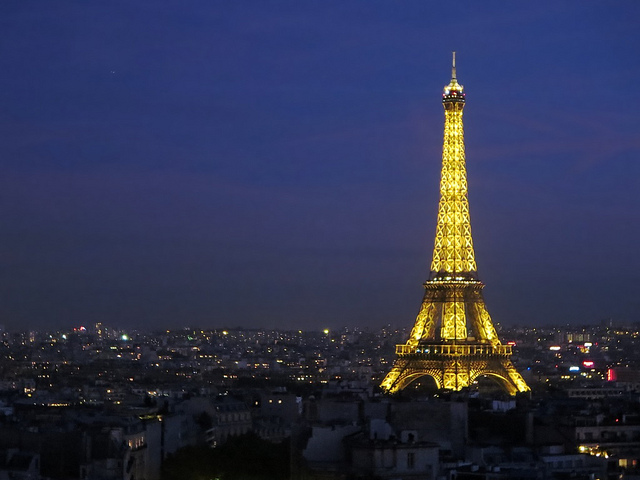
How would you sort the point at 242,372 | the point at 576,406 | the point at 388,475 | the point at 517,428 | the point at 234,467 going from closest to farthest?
the point at 388,475 → the point at 234,467 → the point at 517,428 → the point at 576,406 → the point at 242,372

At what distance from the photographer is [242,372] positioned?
543 ft

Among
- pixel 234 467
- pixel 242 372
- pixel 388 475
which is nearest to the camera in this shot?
pixel 388 475

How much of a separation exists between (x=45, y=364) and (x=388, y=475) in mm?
134204

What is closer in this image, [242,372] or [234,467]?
[234,467]

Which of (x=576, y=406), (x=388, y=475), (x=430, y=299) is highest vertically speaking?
(x=430, y=299)

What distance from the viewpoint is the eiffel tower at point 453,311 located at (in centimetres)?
9269

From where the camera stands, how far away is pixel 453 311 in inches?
3698

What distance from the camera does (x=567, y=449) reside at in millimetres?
55656

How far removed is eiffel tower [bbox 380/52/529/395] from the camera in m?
92.7

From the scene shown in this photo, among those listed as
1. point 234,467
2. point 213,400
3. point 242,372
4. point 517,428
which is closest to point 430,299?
point 213,400

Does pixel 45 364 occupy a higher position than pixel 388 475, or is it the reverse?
pixel 45 364

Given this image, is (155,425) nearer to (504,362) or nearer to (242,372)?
(504,362)

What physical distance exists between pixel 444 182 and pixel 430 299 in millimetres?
5094

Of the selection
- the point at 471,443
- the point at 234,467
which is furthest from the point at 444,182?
the point at 234,467
